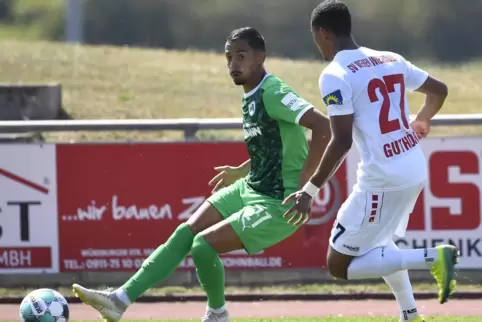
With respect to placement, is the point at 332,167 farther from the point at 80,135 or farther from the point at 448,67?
the point at 448,67

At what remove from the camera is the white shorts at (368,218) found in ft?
22.1

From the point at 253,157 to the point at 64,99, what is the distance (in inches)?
393

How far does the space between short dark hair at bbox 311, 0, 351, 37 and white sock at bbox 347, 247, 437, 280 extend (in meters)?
1.42

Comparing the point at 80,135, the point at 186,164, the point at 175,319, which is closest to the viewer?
the point at 175,319

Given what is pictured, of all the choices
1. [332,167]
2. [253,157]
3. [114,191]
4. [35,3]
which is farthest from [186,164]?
[35,3]

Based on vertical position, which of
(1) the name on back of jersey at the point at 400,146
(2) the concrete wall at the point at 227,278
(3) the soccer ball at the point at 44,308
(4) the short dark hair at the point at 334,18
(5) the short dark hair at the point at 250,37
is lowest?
(2) the concrete wall at the point at 227,278

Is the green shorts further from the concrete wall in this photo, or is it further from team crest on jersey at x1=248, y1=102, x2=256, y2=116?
the concrete wall

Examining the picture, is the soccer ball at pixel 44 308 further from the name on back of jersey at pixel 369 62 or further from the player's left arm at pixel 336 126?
the name on back of jersey at pixel 369 62

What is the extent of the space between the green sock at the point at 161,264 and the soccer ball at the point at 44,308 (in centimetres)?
50

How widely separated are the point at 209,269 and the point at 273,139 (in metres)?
0.99

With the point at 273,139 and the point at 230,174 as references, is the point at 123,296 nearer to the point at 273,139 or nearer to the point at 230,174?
the point at 230,174

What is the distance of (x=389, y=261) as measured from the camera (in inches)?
268

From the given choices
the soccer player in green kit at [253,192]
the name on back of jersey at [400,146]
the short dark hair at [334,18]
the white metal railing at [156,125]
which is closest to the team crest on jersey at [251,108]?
the soccer player in green kit at [253,192]

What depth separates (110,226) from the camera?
35.0ft
